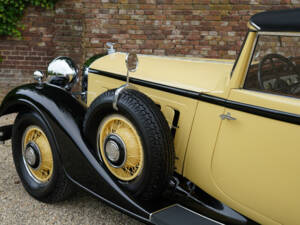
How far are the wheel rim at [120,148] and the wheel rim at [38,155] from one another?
589 millimetres

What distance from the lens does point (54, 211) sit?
2.62 m

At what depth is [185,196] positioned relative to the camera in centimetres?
209

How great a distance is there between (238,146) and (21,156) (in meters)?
1.96

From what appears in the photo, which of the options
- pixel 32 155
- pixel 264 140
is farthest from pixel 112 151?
pixel 264 140

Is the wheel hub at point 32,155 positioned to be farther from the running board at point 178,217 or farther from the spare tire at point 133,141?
the running board at point 178,217

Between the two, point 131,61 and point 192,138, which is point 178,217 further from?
point 131,61

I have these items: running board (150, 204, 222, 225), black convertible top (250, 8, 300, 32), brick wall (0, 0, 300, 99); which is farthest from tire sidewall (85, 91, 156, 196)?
brick wall (0, 0, 300, 99)

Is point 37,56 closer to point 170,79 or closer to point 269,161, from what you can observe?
point 170,79

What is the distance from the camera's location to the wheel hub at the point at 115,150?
2119 millimetres

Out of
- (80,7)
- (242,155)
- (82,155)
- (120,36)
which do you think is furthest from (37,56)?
(242,155)

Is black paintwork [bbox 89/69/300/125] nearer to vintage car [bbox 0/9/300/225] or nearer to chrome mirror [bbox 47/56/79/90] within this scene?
vintage car [bbox 0/9/300/225]

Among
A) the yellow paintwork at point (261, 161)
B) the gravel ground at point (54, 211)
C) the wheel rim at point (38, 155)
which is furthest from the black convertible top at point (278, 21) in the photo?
the wheel rim at point (38, 155)

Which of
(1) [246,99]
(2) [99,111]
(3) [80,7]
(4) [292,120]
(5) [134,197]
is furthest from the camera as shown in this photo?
(3) [80,7]

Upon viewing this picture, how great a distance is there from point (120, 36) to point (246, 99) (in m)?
4.63
